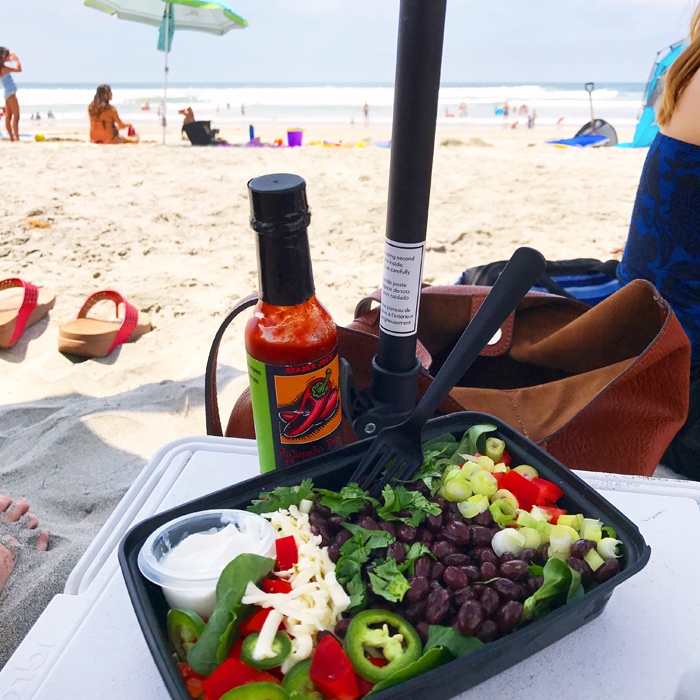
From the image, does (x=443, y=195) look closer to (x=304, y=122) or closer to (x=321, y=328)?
(x=321, y=328)

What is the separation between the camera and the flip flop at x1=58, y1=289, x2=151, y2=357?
2445mm

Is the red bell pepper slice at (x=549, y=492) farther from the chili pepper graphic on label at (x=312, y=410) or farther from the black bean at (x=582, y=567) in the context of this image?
the chili pepper graphic on label at (x=312, y=410)

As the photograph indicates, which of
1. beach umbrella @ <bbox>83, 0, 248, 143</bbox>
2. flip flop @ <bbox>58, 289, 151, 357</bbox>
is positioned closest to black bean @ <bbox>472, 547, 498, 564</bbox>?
flip flop @ <bbox>58, 289, 151, 357</bbox>

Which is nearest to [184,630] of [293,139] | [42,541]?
[42,541]

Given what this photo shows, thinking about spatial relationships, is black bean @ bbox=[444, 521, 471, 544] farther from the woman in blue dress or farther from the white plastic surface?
the woman in blue dress

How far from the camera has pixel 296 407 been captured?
0.76m

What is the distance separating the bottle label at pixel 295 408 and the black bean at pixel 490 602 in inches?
12.3

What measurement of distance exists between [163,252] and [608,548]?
11.4ft

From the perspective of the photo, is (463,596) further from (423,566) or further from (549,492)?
(549,492)

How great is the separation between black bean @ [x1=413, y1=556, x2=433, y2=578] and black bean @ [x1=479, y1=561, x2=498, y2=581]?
6 cm

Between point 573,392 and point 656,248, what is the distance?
920mm

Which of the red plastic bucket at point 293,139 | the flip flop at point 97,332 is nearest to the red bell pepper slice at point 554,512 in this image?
the flip flop at point 97,332

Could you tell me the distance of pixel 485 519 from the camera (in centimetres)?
68

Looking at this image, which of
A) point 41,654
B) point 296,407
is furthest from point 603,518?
point 41,654
